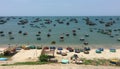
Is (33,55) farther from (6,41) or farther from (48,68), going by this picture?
(6,41)

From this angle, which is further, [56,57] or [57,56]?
[57,56]

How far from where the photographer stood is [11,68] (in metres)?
35.8

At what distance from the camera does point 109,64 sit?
133ft

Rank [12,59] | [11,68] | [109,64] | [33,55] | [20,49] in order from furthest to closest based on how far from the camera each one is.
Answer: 1. [20,49]
2. [33,55]
3. [12,59]
4. [109,64]
5. [11,68]

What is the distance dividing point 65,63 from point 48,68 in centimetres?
530

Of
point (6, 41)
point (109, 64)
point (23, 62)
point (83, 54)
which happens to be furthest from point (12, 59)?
point (6, 41)

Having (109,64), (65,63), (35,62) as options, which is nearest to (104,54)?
(109,64)

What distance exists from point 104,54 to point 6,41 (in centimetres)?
3515

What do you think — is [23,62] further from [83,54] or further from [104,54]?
[104,54]

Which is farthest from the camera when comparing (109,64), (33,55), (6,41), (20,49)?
(6,41)

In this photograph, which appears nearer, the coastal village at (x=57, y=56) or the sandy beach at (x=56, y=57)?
the sandy beach at (x=56, y=57)

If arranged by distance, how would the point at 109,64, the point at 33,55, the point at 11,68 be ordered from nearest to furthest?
the point at 11,68 < the point at 109,64 < the point at 33,55

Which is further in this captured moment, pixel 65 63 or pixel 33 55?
pixel 33 55

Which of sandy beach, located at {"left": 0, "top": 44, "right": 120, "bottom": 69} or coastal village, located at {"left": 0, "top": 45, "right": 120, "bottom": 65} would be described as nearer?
sandy beach, located at {"left": 0, "top": 44, "right": 120, "bottom": 69}
